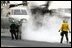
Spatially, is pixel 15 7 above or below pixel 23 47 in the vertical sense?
above

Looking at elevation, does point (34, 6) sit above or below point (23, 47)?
above

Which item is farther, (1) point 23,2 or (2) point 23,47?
(1) point 23,2

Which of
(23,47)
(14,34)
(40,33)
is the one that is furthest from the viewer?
(40,33)

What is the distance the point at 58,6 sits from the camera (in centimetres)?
2794

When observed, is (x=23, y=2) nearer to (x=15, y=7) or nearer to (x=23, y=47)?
(x=15, y=7)

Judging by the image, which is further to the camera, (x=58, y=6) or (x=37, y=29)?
(x=58, y=6)

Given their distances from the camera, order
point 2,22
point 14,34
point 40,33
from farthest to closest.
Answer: point 2,22, point 40,33, point 14,34

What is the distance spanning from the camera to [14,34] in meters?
22.4

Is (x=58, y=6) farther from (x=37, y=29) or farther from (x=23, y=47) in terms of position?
(x=23, y=47)

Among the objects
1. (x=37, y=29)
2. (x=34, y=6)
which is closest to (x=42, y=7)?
(x=34, y=6)

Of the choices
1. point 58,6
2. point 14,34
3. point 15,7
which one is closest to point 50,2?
point 58,6

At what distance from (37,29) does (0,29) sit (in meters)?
2.80

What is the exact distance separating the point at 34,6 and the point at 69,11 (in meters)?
2.71

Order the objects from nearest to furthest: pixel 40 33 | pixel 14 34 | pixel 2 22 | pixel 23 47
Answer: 1. pixel 23 47
2. pixel 14 34
3. pixel 40 33
4. pixel 2 22
